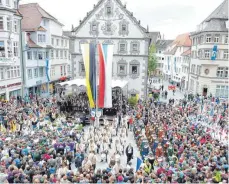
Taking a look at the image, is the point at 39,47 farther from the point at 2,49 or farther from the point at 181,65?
the point at 181,65

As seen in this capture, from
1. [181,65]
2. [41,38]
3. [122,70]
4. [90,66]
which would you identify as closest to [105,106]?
[90,66]

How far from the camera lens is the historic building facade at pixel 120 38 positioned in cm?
3116

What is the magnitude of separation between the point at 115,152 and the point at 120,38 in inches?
828

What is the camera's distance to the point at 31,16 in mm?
34500

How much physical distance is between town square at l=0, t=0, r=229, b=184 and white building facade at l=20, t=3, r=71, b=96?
161 millimetres

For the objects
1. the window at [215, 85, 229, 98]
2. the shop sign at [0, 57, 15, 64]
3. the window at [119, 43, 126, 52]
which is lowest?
the window at [215, 85, 229, 98]

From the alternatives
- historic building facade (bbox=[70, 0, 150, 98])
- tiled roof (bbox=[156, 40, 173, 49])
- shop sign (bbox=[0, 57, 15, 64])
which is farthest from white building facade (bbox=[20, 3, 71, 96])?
tiled roof (bbox=[156, 40, 173, 49])

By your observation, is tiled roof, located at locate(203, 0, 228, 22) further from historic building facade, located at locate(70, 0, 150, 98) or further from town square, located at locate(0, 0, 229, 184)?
historic building facade, located at locate(70, 0, 150, 98)

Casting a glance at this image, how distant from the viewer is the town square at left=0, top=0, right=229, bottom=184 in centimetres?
1143

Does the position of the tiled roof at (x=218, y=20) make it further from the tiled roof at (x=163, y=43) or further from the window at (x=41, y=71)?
the tiled roof at (x=163, y=43)

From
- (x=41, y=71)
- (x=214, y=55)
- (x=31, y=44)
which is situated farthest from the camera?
(x=41, y=71)

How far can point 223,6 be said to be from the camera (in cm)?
3525

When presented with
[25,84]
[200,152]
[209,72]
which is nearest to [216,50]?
[209,72]

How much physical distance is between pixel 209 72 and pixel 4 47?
28705 millimetres
